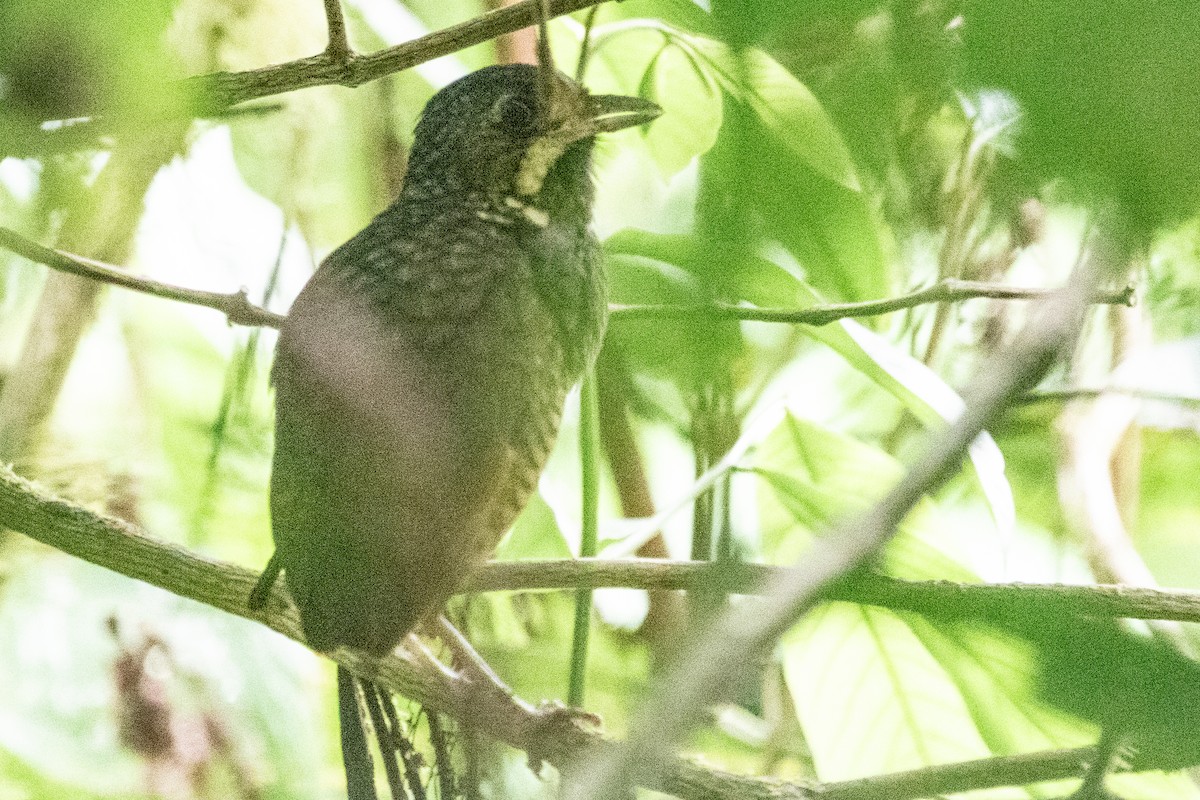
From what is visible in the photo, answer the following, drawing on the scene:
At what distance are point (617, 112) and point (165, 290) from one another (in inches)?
11.9

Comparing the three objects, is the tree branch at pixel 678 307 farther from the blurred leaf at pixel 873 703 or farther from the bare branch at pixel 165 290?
the blurred leaf at pixel 873 703

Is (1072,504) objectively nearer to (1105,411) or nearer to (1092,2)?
(1105,411)

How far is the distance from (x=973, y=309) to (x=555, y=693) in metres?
0.32

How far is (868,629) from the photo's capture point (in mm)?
506

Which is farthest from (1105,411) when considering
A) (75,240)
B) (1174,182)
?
(75,240)

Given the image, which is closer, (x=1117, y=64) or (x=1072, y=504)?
(x=1117, y=64)

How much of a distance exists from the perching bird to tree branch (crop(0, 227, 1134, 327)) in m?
0.06

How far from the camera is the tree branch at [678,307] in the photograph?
0.97 ft

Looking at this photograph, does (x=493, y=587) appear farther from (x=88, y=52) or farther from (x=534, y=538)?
(x=88, y=52)

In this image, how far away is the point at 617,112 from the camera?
0.55 meters

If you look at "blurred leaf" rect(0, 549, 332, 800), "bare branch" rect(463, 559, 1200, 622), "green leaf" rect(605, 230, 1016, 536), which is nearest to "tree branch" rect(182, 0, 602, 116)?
"green leaf" rect(605, 230, 1016, 536)

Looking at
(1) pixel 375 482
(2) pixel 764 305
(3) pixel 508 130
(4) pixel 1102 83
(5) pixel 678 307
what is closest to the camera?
(4) pixel 1102 83

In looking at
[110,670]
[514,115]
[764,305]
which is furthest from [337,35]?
[110,670]

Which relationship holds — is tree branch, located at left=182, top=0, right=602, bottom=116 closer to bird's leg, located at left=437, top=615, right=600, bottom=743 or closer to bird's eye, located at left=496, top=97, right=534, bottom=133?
bird's eye, located at left=496, top=97, right=534, bottom=133
